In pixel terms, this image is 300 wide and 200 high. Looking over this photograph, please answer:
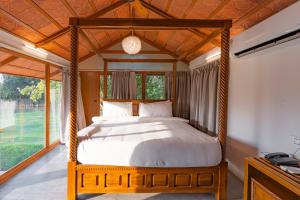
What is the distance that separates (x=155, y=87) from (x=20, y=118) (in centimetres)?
303

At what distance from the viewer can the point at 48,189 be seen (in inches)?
107

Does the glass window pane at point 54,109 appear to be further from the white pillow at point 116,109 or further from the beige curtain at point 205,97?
the beige curtain at point 205,97

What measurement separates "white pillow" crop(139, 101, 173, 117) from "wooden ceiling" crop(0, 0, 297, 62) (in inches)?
54.1

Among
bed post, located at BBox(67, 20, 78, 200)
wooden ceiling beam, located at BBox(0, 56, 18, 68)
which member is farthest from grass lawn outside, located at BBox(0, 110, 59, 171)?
bed post, located at BBox(67, 20, 78, 200)

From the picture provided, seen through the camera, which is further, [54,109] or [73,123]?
[54,109]

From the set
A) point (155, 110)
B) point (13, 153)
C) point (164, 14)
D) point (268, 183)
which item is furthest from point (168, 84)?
point (268, 183)

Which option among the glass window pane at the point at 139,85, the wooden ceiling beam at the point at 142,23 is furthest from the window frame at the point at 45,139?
the glass window pane at the point at 139,85

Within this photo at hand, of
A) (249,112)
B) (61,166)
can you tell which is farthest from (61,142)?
(249,112)

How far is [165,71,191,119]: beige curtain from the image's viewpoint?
17.9 feet

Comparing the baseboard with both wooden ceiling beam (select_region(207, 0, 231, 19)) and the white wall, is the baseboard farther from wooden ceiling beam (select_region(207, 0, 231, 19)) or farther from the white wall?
wooden ceiling beam (select_region(207, 0, 231, 19))

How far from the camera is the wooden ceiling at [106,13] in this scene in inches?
98.9

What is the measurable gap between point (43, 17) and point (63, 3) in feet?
1.16

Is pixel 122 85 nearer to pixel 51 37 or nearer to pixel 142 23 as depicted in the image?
pixel 51 37

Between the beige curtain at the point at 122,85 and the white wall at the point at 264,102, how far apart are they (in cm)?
257
